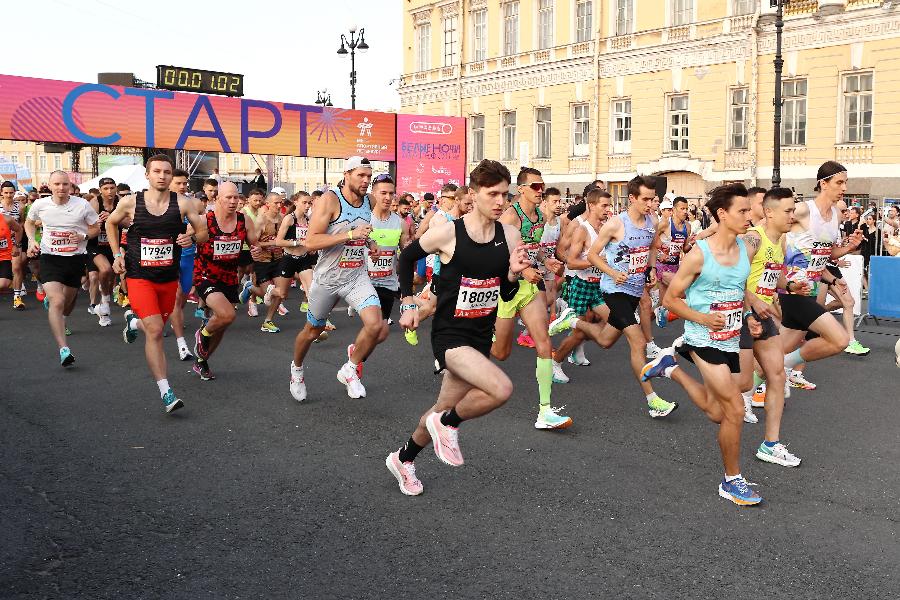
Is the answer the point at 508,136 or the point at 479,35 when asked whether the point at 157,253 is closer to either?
the point at 508,136

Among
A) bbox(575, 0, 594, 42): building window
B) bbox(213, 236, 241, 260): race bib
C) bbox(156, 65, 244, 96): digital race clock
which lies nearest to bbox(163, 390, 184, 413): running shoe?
bbox(213, 236, 241, 260): race bib

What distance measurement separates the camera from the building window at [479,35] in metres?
39.8

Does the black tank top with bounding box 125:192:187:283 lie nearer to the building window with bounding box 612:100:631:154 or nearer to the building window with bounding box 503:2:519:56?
the building window with bounding box 612:100:631:154

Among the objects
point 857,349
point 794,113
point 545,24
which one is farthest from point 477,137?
point 857,349

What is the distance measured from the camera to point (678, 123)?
31.4 meters

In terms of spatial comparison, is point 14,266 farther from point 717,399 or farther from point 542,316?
point 717,399

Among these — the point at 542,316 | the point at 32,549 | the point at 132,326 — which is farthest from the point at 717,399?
the point at 132,326

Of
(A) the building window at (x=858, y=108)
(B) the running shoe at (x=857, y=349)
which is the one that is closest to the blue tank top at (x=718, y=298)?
(B) the running shoe at (x=857, y=349)

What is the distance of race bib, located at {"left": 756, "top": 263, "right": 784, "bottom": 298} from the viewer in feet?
20.9

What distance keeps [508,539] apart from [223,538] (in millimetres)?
1454

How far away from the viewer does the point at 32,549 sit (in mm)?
4262

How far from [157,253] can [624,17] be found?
29.5 metres

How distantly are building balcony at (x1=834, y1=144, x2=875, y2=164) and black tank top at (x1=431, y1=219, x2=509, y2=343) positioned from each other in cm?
2431

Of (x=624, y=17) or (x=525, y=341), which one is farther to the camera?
(x=624, y=17)
